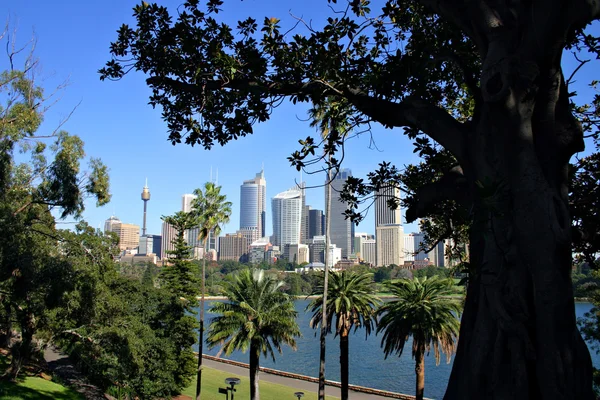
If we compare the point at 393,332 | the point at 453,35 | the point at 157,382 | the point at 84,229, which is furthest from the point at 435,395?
the point at 453,35

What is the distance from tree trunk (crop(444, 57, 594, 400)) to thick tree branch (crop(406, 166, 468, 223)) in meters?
0.43

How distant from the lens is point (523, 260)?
3.99 m

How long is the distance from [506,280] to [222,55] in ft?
12.7

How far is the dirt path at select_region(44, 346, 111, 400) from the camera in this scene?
22.0 metres

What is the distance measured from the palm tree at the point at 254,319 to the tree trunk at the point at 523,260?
18687 mm

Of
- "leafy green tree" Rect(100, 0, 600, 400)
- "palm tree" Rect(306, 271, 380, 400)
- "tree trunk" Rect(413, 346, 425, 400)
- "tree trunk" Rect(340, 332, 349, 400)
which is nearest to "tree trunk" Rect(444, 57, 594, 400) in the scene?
"leafy green tree" Rect(100, 0, 600, 400)

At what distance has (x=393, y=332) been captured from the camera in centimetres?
A: 1922

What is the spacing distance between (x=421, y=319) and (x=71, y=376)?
17596mm

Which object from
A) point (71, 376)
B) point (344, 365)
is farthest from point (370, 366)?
point (71, 376)

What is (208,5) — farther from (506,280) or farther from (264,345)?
(264,345)

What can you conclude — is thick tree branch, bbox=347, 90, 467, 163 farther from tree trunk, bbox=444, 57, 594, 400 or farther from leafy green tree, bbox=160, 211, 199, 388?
leafy green tree, bbox=160, 211, 199, 388

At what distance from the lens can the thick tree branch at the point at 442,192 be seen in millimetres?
4836

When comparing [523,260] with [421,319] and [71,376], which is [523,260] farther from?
[71,376]

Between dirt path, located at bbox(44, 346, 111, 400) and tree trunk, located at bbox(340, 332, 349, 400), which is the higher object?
tree trunk, located at bbox(340, 332, 349, 400)
